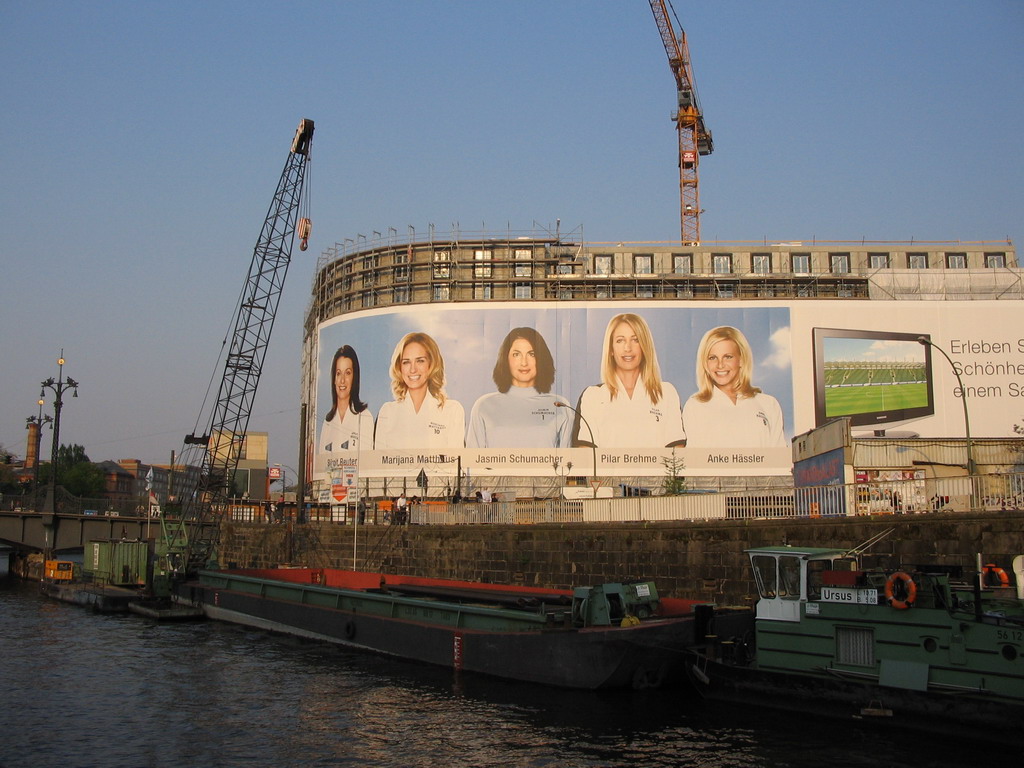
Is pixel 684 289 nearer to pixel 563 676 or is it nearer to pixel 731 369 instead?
pixel 731 369

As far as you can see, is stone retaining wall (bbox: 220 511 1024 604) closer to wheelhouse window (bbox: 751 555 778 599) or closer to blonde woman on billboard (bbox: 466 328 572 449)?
wheelhouse window (bbox: 751 555 778 599)

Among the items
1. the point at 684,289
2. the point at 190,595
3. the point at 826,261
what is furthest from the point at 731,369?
the point at 190,595

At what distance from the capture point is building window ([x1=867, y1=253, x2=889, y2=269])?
271ft

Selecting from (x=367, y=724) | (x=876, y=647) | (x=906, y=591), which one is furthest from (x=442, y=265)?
(x=906, y=591)

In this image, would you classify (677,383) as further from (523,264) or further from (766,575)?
(766,575)

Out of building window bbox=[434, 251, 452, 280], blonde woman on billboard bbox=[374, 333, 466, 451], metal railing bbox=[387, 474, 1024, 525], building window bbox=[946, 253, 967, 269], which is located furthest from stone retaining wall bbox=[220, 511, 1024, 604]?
building window bbox=[946, 253, 967, 269]

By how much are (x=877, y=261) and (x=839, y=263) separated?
3.70 metres

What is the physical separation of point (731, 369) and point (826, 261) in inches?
673

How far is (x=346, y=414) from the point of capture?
260 ft

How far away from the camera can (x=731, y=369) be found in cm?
7431

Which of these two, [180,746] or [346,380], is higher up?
[346,380]

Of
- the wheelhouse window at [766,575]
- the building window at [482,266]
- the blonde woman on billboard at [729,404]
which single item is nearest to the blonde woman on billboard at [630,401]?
the blonde woman on billboard at [729,404]

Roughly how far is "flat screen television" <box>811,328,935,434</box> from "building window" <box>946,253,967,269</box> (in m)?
14.6

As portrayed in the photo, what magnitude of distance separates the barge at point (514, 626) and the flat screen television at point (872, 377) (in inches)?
1934
